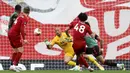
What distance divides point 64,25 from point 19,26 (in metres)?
3.50

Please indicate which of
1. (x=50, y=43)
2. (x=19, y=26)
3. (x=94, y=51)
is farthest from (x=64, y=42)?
(x=19, y=26)

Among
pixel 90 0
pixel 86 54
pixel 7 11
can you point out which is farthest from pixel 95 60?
pixel 7 11

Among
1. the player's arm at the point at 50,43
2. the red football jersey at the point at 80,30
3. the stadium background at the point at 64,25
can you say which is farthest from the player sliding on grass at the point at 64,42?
the red football jersey at the point at 80,30

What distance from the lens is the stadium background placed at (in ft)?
59.5

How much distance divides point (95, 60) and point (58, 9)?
2.03 m

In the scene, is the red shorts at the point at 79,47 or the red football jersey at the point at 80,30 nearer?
the red football jersey at the point at 80,30

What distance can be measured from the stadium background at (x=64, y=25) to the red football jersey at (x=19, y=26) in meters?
3.08

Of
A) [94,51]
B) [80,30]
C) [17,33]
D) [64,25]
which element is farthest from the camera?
[64,25]

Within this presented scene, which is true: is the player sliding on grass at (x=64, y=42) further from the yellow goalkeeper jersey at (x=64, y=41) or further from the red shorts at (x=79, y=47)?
the red shorts at (x=79, y=47)

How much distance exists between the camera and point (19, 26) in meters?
14.9

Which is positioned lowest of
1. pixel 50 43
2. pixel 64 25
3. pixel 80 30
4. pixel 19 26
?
Answer: pixel 50 43

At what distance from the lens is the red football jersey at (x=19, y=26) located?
1465 centimetres

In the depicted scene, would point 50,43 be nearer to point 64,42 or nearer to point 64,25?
point 64,42

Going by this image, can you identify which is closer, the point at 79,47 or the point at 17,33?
the point at 17,33
